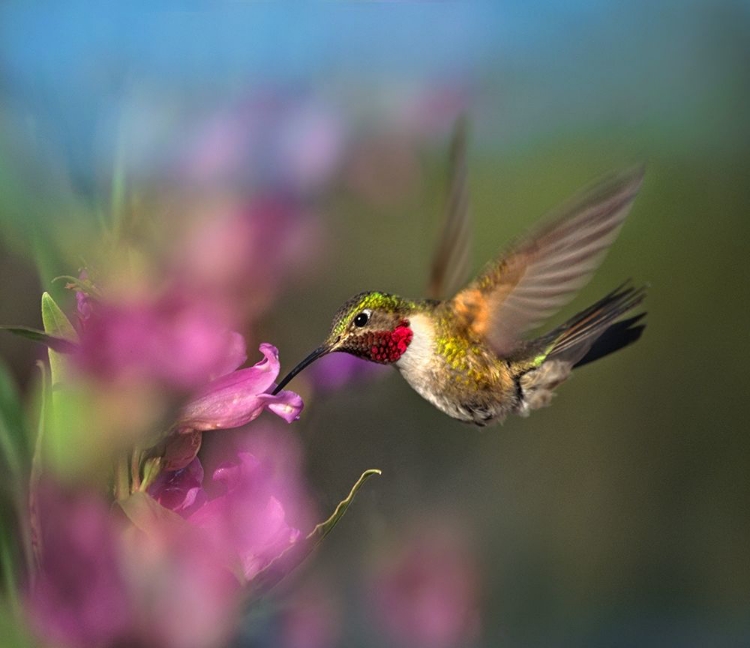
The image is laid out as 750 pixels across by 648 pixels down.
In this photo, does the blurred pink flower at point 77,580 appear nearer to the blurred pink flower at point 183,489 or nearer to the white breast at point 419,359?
the blurred pink flower at point 183,489

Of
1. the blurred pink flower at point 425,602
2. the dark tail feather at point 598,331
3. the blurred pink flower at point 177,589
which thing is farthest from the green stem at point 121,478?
the blurred pink flower at point 425,602

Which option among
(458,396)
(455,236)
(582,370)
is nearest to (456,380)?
(458,396)

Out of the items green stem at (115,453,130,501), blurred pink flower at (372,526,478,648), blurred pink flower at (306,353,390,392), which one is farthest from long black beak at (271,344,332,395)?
blurred pink flower at (372,526,478,648)

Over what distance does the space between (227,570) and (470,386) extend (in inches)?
13.4

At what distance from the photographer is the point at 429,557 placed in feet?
5.51

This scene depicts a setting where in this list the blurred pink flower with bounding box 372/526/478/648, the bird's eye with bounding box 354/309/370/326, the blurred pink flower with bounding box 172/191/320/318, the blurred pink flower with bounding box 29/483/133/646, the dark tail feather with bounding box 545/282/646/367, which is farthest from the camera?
the blurred pink flower with bounding box 372/526/478/648

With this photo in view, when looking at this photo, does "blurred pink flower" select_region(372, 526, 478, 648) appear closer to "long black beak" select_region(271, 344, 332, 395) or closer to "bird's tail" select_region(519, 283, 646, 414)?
"bird's tail" select_region(519, 283, 646, 414)

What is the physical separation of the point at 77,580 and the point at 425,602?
1.21 meters

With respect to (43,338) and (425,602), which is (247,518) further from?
(425,602)

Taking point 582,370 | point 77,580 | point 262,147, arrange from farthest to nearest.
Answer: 1. point 582,370
2. point 262,147
3. point 77,580

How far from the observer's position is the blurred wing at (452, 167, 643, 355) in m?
0.54

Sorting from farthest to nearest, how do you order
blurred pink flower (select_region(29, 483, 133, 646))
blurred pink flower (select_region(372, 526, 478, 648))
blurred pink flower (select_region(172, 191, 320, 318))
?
blurred pink flower (select_region(372, 526, 478, 648)), blurred pink flower (select_region(172, 191, 320, 318)), blurred pink flower (select_region(29, 483, 133, 646))

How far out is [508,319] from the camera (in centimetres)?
63

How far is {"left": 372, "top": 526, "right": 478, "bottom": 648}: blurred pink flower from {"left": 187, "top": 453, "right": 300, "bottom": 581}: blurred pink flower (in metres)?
1.04
